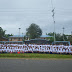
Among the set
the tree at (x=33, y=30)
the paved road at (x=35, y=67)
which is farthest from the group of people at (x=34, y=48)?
the tree at (x=33, y=30)

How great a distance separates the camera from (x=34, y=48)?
2117 cm

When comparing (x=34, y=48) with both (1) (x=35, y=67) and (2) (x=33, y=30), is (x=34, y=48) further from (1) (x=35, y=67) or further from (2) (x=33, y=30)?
(2) (x=33, y=30)

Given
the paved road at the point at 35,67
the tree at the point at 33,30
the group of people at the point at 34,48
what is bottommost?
the paved road at the point at 35,67

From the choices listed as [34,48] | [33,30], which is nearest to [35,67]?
[34,48]

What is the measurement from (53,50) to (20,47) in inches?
231

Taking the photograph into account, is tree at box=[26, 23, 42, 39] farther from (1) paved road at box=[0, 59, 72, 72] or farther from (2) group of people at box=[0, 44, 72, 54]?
(1) paved road at box=[0, 59, 72, 72]

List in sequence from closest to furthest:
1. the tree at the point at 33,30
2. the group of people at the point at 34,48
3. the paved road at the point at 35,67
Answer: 1. the paved road at the point at 35,67
2. the group of people at the point at 34,48
3. the tree at the point at 33,30

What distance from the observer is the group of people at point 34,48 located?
67.3 ft

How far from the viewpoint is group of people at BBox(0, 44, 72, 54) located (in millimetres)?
20500

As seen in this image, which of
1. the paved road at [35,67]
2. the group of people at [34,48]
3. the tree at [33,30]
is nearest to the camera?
the paved road at [35,67]

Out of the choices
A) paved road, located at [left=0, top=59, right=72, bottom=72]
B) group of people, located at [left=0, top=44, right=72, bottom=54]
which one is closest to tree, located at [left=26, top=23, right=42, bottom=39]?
group of people, located at [left=0, top=44, right=72, bottom=54]

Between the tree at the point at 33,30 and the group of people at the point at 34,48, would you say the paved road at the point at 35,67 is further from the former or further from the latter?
the tree at the point at 33,30

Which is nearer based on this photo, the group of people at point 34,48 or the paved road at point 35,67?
the paved road at point 35,67

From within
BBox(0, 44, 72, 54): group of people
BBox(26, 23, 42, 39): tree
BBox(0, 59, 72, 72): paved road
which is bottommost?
BBox(0, 59, 72, 72): paved road
